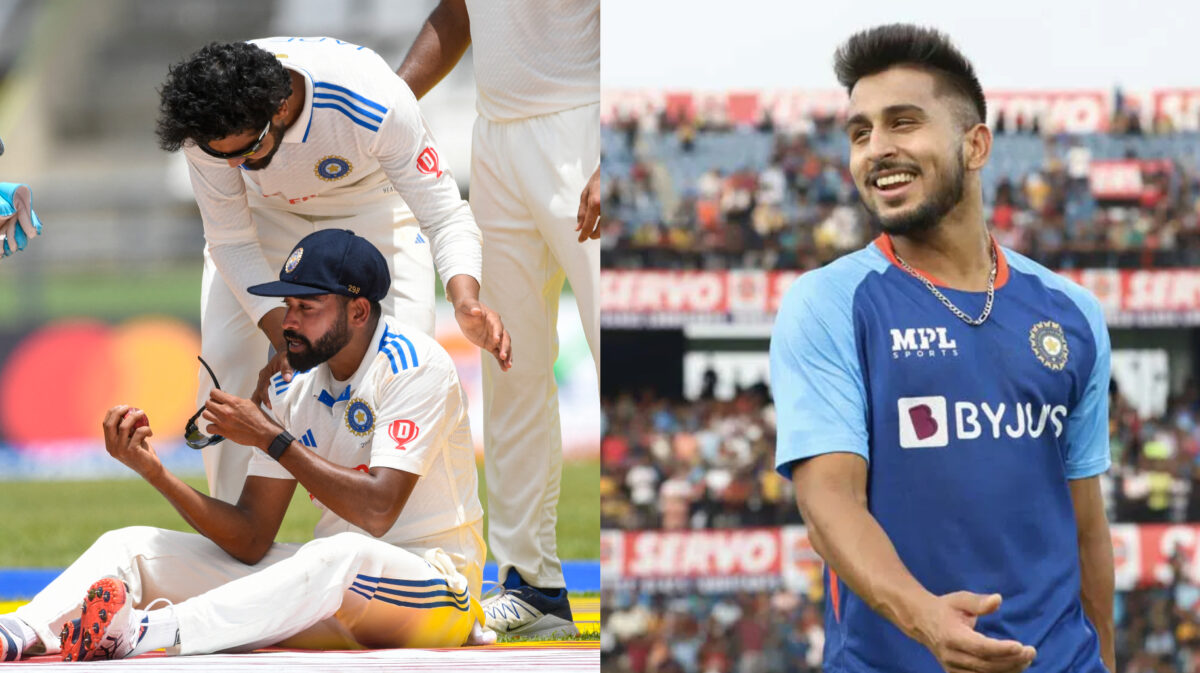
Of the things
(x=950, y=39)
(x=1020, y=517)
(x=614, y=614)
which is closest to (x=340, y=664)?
(x=614, y=614)

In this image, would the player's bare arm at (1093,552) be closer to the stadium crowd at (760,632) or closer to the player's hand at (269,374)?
the stadium crowd at (760,632)

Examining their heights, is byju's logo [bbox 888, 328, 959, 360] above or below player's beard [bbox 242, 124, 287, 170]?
below

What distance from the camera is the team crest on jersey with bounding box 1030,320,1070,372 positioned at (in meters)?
1.87

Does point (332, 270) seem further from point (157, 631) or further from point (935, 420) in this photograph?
point (935, 420)

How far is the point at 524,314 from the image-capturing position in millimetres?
3617

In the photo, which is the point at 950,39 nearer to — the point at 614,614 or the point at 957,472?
the point at 957,472

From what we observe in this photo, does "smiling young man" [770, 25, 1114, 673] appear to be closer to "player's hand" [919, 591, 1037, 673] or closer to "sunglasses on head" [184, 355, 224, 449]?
"player's hand" [919, 591, 1037, 673]

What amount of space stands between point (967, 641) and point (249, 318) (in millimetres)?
2385

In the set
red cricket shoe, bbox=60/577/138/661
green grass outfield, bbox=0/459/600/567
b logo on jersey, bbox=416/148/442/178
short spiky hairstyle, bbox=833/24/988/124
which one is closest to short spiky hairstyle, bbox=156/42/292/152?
b logo on jersey, bbox=416/148/442/178

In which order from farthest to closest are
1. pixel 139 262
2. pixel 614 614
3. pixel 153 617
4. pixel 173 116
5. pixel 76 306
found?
pixel 139 262
pixel 76 306
pixel 173 116
pixel 153 617
pixel 614 614

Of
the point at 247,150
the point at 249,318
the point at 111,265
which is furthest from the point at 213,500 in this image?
the point at 111,265

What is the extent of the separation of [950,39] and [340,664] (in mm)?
1559

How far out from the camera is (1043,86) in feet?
7.39

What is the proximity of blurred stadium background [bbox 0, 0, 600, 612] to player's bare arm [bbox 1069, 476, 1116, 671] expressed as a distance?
16.0ft
